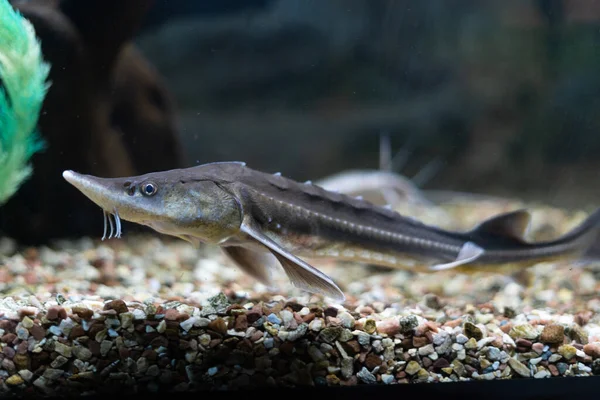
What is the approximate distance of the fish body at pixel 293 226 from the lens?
2.36 m

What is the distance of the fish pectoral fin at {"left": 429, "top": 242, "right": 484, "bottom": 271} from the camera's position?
125 inches

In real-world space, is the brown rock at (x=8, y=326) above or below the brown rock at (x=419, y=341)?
below

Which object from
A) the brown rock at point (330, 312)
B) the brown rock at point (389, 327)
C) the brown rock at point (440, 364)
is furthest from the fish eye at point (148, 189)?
the brown rock at point (440, 364)

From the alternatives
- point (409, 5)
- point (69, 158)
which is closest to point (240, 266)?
point (69, 158)

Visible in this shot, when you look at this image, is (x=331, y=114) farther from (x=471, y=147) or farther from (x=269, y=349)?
(x=269, y=349)

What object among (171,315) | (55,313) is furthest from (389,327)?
(55,313)

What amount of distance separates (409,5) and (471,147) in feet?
11.9

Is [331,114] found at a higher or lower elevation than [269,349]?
higher

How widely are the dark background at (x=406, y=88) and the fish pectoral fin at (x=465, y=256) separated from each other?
98.9 inches

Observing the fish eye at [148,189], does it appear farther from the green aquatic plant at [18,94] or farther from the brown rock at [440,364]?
the brown rock at [440,364]

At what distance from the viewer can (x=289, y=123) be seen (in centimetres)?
950

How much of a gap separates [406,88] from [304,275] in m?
6.90

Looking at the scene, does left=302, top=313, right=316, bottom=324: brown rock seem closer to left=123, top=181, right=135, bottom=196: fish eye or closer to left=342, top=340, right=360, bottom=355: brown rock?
left=342, top=340, right=360, bottom=355: brown rock

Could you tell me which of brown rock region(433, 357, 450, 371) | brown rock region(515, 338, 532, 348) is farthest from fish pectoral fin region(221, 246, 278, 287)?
brown rock region(515, 338, 532, 348)
